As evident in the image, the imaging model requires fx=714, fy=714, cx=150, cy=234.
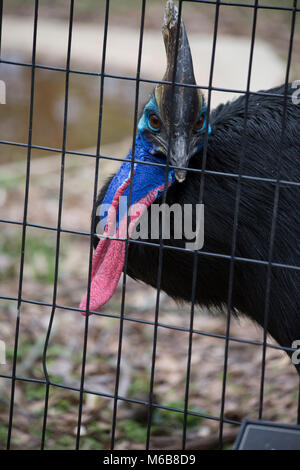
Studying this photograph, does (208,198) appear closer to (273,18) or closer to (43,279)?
(43,279)

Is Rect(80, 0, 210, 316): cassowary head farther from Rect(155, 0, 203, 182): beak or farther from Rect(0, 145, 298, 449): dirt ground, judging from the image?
Rect(0, 145, 298, 449): dirt ground

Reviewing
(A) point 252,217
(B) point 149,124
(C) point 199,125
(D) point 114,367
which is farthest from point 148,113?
(D) point 114,367

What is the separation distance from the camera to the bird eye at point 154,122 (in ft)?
6.95

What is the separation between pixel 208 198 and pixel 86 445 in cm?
118

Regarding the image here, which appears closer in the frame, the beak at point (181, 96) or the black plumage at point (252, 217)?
the beak at point (181, 96)

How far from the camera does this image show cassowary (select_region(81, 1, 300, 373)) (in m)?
2.00

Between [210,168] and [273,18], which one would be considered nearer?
[210,168]

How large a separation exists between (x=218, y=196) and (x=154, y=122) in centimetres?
30

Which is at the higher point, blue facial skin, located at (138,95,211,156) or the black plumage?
blue facial skin, located at (138,95,211,156)

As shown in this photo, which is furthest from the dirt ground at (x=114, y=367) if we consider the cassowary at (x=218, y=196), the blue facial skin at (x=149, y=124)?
the blue facial skin at (x=149, y=124)

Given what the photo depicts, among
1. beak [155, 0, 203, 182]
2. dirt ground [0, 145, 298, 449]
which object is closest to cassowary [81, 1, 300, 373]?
beak [155, 0, 203, 182]

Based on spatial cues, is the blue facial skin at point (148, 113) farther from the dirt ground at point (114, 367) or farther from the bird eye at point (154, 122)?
the dirt ground at point (114, 367)

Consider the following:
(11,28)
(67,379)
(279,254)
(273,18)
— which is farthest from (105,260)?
(273,18)

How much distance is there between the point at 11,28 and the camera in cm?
922
